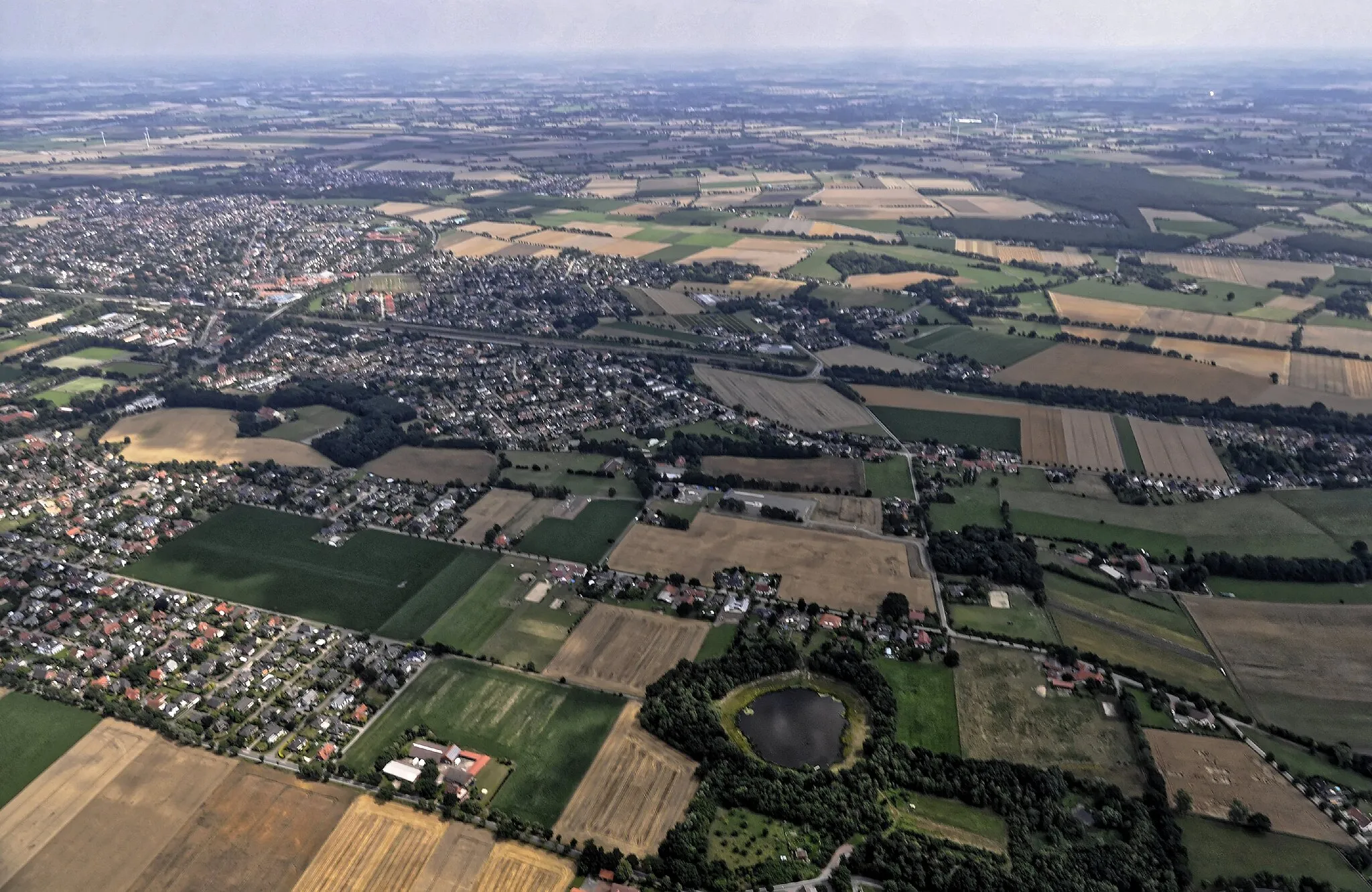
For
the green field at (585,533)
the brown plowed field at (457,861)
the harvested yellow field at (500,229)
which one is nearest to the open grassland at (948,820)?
the brown plowed field at (457,861)

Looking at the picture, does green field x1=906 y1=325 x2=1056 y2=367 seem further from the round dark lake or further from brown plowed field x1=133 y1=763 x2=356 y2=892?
brown plowed field x1=133 y1=763 x2=356 y2=892

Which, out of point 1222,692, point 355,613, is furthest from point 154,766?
point 1222,692

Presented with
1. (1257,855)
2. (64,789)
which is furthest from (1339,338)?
(64,789)

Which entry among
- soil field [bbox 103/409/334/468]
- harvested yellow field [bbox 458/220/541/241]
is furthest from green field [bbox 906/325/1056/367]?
harvested yellow field [bbox 458/220/541/241]

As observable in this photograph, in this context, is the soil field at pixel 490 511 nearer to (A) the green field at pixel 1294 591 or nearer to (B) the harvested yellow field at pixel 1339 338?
(A) the green field at pixel 1294 591

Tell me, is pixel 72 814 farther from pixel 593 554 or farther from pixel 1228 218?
pixel 1228 218
